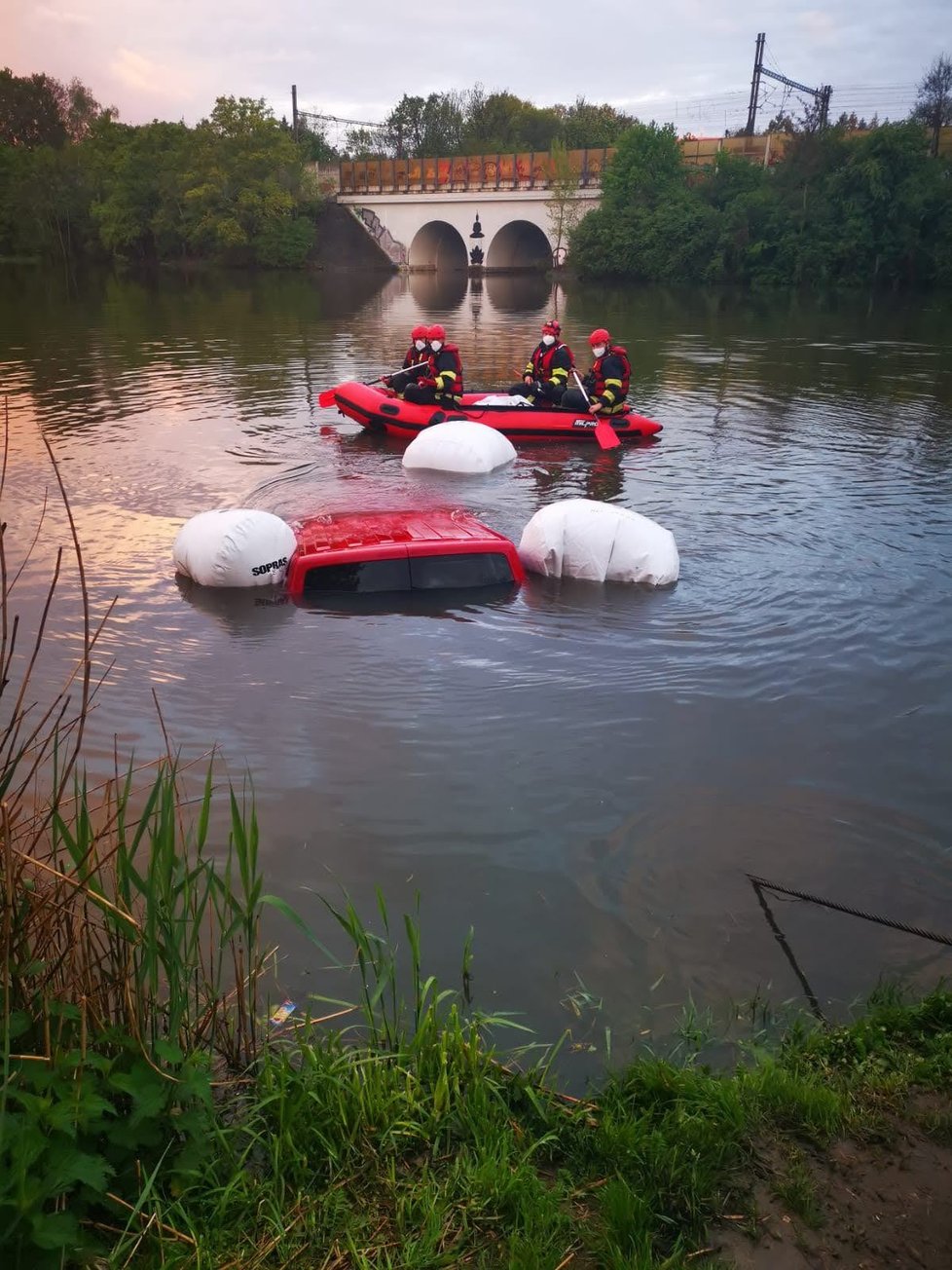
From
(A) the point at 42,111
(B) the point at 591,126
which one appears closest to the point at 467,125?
(B) the point at 591,126

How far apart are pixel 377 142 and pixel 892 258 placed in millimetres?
58961

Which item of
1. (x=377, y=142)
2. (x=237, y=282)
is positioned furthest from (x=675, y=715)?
(x=377, y=142)

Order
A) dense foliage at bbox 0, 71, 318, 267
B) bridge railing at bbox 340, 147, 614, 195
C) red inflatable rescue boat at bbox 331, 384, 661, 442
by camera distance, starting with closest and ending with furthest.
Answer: red inflatable rescue boat at bbox 331, 384, 661, 442
bridge railing at bbox 340, 147, 614, 195
dense foliage at bbox 0, 71, 318, 267

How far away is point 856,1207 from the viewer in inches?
108

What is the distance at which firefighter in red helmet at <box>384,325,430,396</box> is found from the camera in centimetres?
1548

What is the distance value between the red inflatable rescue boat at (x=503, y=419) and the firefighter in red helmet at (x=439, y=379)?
19cm

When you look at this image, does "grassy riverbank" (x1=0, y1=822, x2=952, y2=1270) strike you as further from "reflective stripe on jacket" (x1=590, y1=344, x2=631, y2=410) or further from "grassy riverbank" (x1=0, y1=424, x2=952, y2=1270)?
"reflective stripe on jacket" (x1=590, y1=344, x2=631, y2=410)

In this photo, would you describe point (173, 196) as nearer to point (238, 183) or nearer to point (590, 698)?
point (238, 183)

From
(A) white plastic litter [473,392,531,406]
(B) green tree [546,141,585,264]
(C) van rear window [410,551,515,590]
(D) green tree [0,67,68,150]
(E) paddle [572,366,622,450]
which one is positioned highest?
(D) green tree [0,67,68,150]

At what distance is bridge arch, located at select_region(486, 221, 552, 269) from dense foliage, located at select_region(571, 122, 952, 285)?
1136cm

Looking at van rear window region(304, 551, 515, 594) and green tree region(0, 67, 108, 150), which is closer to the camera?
van rear window region(304, 551, 515, 594)

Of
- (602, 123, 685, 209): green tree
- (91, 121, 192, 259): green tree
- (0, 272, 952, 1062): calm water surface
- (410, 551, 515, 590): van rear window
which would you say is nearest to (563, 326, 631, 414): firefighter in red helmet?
(0, 272, 952, 1062): calm water surface

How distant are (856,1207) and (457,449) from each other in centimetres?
1120

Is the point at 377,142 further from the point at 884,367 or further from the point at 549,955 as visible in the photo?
the point at 549,955
